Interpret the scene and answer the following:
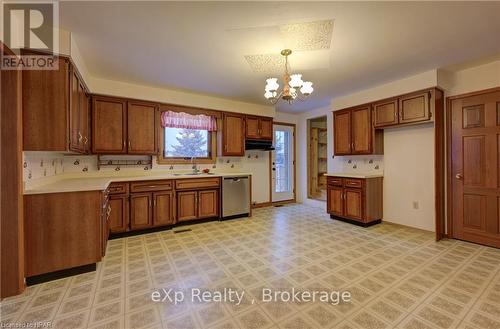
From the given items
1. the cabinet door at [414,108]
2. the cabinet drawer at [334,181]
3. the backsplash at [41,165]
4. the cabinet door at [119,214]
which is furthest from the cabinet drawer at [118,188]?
the cabinet door at [414,108]

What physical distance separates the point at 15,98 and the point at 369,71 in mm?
4063

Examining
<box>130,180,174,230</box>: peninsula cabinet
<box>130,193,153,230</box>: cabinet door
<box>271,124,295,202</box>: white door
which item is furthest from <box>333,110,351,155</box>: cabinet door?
<box>130,193,153,230</box>: cabinet door

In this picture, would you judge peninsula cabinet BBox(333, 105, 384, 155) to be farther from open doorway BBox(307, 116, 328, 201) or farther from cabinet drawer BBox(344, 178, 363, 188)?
open doorway BBox(307, 116, 328, 201)

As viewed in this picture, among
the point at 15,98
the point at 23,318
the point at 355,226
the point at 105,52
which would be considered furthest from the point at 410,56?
the point at 23,318

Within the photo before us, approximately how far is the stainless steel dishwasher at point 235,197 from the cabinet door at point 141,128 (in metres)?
1.46

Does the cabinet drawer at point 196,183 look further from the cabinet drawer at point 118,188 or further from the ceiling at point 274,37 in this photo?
the ceiling at point 274,37

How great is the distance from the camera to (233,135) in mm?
4828

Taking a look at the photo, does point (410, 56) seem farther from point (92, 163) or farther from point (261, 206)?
point (92, 163)

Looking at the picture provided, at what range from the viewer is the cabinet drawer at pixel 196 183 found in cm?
391

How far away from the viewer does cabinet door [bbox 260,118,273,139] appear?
5220 mm

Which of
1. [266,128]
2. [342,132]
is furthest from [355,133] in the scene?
[266,128]

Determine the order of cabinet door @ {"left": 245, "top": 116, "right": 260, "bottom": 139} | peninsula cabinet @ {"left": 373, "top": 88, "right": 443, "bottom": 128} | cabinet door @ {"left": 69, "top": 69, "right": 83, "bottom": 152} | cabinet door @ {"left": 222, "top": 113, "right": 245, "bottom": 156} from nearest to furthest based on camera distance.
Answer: cabinet door @ {"left": 69, "top": 69, "right": 83, "bottom": 152}
peninsula cabinet @ {"left": 373, "top": 88, "right": 443, "bottom": 128}
cabinet door @ {"left": 222, "top": 113, "right": 245, "bottom": 156}
cabinet door @ {"left": 245, "top": 116, "right": 260, "bottom": 139}

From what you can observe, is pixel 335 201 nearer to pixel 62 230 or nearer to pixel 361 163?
pixel 361 163

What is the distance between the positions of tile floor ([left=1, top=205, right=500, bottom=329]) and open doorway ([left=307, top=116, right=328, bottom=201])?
8.65 ft
